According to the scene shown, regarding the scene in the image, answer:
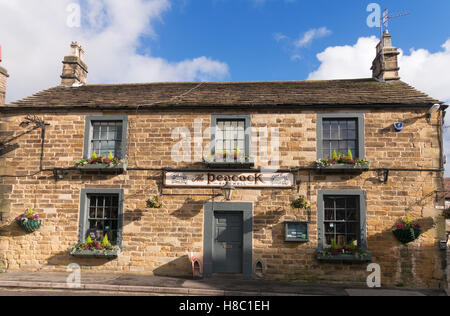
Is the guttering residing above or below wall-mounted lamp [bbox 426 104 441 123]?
above

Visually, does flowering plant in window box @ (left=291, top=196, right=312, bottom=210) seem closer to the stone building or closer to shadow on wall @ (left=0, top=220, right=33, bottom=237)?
the stone building

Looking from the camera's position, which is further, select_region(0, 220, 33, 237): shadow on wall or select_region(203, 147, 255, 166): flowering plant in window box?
select_region(0, 220, 33, 237): shadow on wall

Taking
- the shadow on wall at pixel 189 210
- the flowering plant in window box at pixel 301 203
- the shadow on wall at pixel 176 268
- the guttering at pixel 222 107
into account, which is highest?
the guttering at pixel 222 107

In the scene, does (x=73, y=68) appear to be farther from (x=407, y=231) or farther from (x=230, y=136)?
(x=407, y=231)

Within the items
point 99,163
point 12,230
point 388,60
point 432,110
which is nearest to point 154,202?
point 99,163

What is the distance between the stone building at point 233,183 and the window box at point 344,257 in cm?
3

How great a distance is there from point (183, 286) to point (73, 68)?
9158 millimetres

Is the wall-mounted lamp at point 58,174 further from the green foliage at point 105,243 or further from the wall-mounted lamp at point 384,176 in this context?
the wall-mounted lamp at point 384,176

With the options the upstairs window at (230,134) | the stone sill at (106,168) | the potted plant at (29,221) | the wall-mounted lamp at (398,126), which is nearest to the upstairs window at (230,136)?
the upstairs window at (230,134)

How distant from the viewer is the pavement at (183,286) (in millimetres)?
8125

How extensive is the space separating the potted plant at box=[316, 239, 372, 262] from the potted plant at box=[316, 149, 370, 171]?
6.86 ft

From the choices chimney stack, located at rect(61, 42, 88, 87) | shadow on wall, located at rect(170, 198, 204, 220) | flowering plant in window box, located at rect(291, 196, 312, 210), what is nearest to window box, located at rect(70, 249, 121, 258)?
shadow on wall, located at rect(170, 198, 204, 220)

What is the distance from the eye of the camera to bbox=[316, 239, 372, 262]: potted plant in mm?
9023

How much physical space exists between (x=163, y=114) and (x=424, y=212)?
8225 mm
